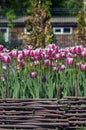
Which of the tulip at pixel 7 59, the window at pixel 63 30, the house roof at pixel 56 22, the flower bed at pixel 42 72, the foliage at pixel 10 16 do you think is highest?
the tulip at pixel 7 59

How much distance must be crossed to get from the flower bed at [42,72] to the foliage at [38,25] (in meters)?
14.4

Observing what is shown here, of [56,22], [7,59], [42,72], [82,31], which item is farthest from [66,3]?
[7,59]

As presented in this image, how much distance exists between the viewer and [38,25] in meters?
23.5

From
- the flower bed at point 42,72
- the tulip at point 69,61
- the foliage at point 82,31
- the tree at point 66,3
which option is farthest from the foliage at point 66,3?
the tulip at point 69,61

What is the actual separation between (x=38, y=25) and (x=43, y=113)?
16.5 metres

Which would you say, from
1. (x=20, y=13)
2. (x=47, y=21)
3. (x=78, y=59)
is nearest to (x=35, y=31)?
(x=47, y=21)

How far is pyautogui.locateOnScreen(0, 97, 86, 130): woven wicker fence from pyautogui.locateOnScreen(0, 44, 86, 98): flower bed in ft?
1.12

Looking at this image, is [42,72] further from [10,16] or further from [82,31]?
[10,16]

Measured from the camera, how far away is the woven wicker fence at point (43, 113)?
7.14 meters

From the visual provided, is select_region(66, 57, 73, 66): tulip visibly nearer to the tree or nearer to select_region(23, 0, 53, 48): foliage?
select_region(23, 0, 53, 48): foliage

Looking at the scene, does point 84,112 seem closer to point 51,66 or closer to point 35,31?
point 51,66

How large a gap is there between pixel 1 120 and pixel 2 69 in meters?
0.99

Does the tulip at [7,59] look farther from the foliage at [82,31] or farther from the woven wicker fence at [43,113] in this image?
the foliage at [82,31]

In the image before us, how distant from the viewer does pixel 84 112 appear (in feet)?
23.9
